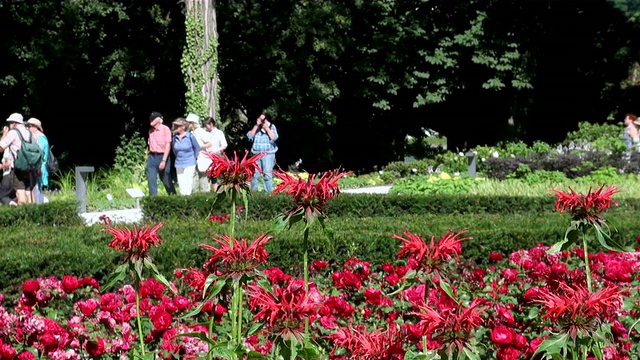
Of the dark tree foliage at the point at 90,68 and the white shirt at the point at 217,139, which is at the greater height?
the dark tree foliage at the point at 90,68

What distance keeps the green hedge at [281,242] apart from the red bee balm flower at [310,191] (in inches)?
122

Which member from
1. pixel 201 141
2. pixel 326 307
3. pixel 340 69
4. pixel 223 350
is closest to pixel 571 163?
pixel 201 141

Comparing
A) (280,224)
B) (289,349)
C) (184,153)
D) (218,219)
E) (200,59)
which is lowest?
(218,219)

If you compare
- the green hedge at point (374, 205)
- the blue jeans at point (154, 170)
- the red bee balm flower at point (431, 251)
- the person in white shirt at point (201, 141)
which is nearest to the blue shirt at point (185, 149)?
the person in white shirt at point (201, 141)

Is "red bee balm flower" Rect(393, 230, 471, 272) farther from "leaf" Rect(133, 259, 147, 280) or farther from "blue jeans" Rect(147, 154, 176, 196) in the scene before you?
"blue jeans" Rect(147, 154, 176, 196)

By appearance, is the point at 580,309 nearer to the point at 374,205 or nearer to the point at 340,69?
Result: the point at 374,205

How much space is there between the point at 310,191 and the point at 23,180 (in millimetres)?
9910

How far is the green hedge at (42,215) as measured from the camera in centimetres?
928

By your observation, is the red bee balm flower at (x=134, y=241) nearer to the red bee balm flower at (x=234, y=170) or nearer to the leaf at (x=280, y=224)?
the red bee balm flower at (x=234, y=170)

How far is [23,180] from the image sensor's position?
38.2ft

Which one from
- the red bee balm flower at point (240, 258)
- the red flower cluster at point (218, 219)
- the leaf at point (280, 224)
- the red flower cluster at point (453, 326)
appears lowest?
the red flower cluster at point (218, 219)

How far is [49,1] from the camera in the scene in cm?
2005

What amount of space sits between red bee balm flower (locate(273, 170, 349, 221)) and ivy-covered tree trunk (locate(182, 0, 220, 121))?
45.0 ft

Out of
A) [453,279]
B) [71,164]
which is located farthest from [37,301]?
[71,164]
